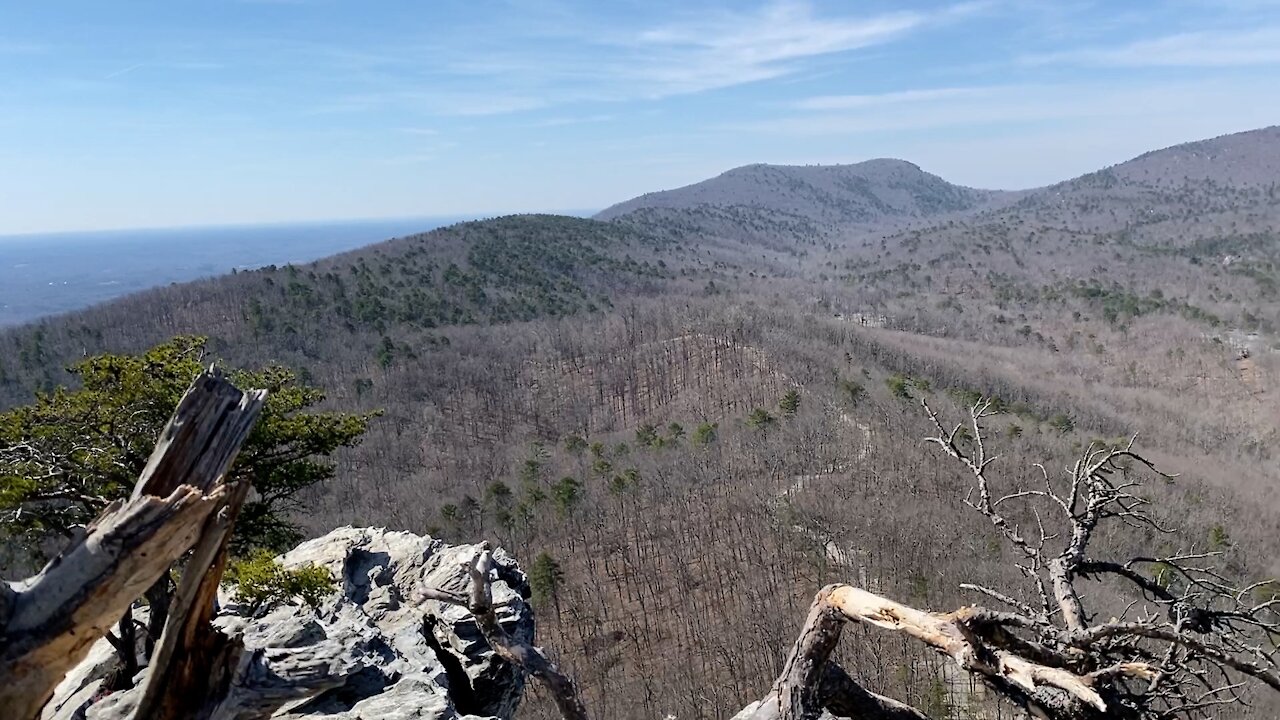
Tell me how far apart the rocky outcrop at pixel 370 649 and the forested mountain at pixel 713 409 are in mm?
5162

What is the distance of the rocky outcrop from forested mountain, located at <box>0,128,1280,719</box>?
203 inches

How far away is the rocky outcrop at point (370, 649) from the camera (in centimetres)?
585

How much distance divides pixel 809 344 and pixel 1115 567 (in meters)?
61.0

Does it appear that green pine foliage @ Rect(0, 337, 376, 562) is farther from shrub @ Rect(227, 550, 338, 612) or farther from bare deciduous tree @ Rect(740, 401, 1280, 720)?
bare deciduous tree @ Rect(740, 401, 1280, 720)

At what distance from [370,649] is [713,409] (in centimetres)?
4627

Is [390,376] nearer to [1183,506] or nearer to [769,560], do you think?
[769,560]

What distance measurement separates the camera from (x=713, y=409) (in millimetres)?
53812

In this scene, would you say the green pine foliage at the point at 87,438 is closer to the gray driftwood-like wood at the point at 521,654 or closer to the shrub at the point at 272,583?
the shrub at the point at 272,583

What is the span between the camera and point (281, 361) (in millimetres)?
59531

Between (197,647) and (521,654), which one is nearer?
(197,647)

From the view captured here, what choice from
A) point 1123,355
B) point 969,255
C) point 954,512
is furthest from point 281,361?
point 969,255

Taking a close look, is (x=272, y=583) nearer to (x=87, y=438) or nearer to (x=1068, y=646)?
(x=87, y=438)

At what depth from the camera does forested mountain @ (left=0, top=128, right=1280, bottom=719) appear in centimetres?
2969

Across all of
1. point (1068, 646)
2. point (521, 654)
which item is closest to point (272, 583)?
point (521, 654)
